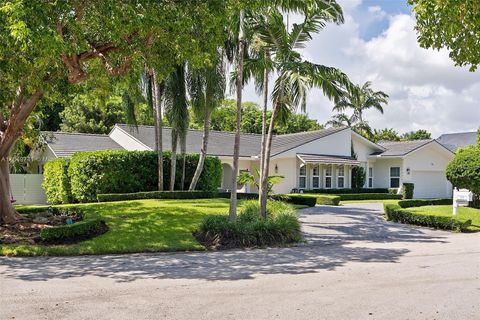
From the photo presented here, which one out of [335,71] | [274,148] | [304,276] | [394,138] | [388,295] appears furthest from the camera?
[394,138]

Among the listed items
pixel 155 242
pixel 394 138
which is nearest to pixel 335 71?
pixel 155 242

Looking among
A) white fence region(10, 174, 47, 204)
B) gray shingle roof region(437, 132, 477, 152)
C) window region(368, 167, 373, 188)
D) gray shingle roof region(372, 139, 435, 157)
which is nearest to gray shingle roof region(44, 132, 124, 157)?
white fence region(10, 174, 47, 204)

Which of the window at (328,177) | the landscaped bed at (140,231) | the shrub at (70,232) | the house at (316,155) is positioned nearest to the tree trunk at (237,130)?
the landscaped bed at (140,231)

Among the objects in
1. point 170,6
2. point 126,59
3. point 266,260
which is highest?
point 170,6

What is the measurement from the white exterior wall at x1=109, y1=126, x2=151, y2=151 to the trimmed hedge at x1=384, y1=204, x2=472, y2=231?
55.1 ft

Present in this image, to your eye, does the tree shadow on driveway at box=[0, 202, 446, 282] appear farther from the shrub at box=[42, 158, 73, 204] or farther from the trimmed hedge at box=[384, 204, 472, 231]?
the shrub at box=[42, 158, 73, 204]

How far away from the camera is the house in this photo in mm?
31531

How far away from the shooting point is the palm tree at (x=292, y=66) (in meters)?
14.5

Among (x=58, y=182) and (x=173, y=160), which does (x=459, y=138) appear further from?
(x=58, y=182)

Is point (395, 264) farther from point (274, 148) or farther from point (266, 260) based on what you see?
point (274, 148)

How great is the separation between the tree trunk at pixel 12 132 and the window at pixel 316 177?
21992 millimetres

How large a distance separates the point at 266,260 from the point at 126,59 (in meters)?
7.01

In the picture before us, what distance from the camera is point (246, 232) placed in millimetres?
13070

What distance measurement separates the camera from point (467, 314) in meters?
6.46
